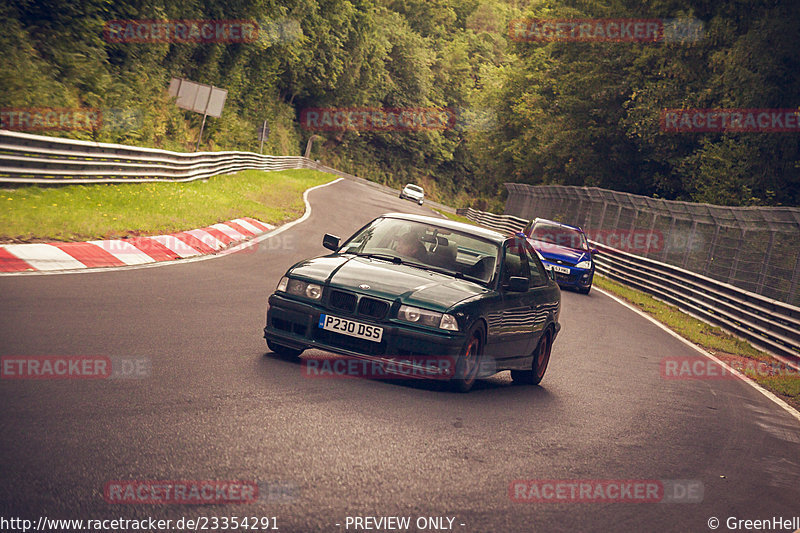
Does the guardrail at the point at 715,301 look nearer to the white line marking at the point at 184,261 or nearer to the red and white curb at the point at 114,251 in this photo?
the white line marking at the point at 184,261

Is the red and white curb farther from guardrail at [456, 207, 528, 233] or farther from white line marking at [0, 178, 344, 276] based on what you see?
guardrail at [456, 207, 528, 233]

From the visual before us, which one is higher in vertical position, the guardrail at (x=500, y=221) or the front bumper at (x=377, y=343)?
the front bumper at (x=377, y=343)

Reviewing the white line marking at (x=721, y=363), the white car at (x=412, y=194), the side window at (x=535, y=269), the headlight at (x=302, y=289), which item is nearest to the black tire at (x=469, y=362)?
the headlight at (x=302, y=289)

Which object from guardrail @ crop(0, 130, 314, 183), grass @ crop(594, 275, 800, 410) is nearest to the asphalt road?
grass @ crop(594, 275, 800, 410)

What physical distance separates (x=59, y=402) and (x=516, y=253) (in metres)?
4.75

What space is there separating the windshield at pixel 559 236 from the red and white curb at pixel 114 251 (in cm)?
Result: 857

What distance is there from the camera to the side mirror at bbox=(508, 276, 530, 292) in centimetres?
793

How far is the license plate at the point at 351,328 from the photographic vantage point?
701 cm

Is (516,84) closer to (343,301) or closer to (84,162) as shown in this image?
(84,162)

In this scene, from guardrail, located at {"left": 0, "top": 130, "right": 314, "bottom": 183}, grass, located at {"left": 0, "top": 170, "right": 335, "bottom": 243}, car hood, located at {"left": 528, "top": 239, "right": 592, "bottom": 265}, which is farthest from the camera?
car hood, located at {"left": 528, "top": 239, "right": 592, "bottom": 265}

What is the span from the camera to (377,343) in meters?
7.01

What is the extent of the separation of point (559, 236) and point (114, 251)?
43.7 ft

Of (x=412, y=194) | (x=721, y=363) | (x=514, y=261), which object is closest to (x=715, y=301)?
(x=721, y=363)

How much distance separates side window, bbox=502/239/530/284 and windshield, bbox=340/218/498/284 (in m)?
0.13
